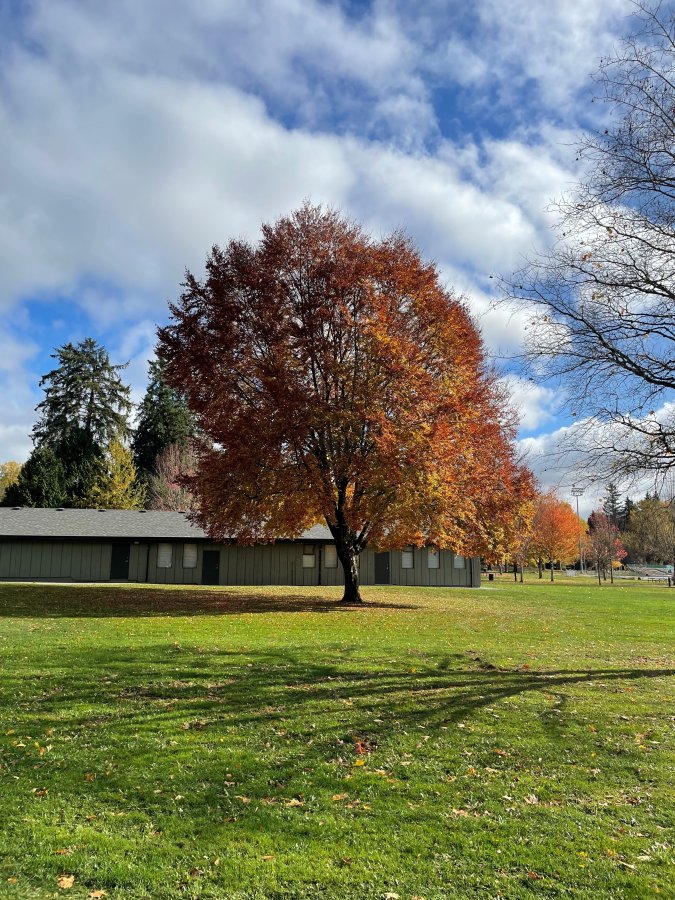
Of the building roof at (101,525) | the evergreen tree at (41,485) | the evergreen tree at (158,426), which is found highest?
the evergreen tree at (158,426)

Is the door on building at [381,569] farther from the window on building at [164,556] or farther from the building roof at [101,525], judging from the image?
the window on building at [164,556]

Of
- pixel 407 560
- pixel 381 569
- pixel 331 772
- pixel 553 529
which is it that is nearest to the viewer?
pixel 331 772

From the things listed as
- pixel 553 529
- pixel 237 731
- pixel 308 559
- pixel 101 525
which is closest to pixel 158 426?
pixel 101 525

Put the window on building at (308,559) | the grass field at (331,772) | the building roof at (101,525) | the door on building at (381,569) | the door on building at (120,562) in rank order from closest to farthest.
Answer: the grass field at (331,772) → the building roof at (101,525) → the door on building at (120,562) → the window on building at (308,559) → the door on building at (381,569)

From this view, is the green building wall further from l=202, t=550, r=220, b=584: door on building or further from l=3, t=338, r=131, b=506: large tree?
l=3, t=338, r=131, b=506: large tree

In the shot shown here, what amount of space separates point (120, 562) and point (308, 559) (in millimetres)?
10971

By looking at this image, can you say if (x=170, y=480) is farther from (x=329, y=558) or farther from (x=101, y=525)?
(x=329, y=558)

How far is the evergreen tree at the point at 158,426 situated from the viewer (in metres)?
59.1

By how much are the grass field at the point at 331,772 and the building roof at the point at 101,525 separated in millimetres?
23493

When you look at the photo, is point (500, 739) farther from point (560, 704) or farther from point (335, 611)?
point (335, 611)

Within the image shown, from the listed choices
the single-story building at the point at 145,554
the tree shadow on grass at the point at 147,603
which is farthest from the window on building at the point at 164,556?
the tree shadow on grass at the point at 147,603

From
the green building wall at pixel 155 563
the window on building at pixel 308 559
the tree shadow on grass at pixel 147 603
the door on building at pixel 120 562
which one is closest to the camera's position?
the tree shadow on grass at pixel 147 603

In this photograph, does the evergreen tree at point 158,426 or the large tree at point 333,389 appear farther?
the evergreen tree at point 158,426

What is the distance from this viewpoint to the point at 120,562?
36.8m
